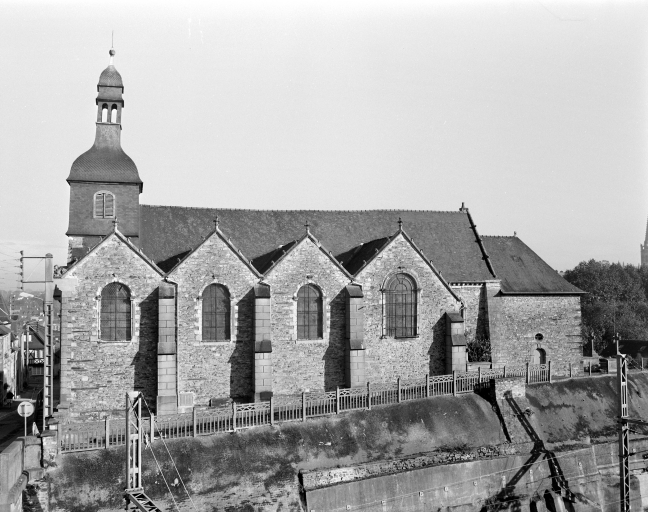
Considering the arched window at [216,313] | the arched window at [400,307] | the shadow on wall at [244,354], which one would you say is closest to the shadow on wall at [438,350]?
the arched window at [400,307]

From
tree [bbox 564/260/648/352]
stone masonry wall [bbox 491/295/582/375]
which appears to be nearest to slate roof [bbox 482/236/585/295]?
stone masonry wall [bbox 491/295/582/375]

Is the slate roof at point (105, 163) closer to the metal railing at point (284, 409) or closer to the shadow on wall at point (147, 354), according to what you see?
the shadow on wall at point (147, 354)

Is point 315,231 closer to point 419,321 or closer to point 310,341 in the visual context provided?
point 310,341

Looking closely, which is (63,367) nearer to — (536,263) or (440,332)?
(440,332)

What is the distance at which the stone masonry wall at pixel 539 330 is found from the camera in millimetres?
38531

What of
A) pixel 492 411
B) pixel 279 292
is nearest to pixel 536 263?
pixel 492 411

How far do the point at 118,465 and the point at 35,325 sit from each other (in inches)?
1392

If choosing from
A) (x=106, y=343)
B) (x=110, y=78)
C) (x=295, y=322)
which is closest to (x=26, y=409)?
(x=106, y=343)

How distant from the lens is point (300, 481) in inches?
942

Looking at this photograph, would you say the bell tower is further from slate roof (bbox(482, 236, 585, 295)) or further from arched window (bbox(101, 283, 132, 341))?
slate roof (bbox(482, 236, 585, 295))

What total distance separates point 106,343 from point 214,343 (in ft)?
16.1

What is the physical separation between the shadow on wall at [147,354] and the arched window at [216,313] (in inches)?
94.0

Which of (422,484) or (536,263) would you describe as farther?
(536,263)

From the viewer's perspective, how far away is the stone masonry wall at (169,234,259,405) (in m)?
30.1
